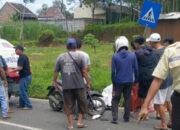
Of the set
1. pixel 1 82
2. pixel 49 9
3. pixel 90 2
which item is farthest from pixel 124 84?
pixel 49 9

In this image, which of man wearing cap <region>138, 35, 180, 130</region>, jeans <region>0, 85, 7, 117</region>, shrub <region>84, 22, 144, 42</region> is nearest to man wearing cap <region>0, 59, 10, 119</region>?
jeans <region>0, 85, 7, 117</region>

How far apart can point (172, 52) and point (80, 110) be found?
131 inches

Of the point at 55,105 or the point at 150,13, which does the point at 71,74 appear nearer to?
the point at 55,105

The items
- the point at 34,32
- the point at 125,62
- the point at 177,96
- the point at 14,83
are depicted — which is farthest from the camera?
the point at 34,32

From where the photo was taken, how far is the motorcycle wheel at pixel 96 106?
24.4 ft

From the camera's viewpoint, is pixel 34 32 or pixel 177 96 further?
pixel 34 32

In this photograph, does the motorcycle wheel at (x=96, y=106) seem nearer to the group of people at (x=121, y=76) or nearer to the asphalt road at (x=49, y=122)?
the asphalt road at (x=49, y=122)

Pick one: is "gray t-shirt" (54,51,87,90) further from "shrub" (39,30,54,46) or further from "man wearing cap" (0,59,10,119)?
"shrub" (39,30,54,46)

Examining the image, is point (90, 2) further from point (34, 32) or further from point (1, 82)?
point (1, 82)

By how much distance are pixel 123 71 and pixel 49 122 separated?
6.54 feet

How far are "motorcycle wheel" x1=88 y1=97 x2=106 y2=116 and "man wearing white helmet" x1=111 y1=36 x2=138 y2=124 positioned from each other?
2.14 ft

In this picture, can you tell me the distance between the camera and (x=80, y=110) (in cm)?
656

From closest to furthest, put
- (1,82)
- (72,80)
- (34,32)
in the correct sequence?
(72,80)
(1,82)
(34,32)

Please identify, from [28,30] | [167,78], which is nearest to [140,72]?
[167,78]
